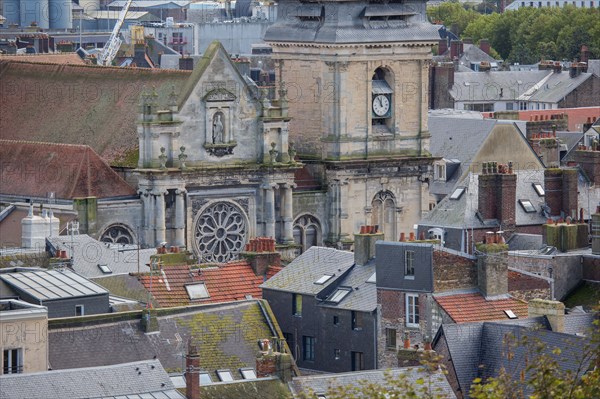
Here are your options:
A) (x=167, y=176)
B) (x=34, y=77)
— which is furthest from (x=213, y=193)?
(x=34, y=77)

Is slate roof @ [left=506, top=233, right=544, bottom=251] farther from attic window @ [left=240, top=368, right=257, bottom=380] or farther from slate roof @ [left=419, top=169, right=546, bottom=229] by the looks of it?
attic window @ [left=240, top=368, right=257, bottom=380]

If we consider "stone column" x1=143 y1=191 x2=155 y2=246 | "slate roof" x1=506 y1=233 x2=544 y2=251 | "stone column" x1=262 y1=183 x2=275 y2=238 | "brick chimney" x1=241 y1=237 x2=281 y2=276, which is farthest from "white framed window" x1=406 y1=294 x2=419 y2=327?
A: "stone column" x1=262 y1=183 x2=275 y2=238

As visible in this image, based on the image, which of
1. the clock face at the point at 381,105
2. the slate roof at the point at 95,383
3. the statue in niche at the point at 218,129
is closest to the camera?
the slate roof at the point at 95,383

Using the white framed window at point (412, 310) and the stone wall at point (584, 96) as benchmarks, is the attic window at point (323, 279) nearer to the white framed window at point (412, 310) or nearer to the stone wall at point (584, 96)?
the white framed window at point (412, 310)

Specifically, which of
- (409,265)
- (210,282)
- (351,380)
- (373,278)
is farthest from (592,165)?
(351,380)

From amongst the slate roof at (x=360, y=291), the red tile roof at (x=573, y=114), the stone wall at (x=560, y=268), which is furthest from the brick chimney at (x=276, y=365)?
the red tile roof at (x=573, y=114)

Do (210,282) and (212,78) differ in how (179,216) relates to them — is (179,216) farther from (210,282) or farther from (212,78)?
(210,282)
